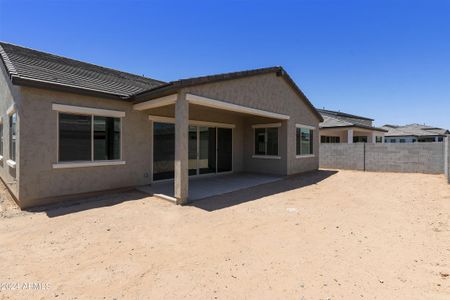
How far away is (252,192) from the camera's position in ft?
29.2

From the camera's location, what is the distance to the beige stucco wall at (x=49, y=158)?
671 centimetres

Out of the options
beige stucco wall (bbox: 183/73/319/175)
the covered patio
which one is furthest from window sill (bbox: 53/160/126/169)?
beige stucco wall (bbox: 183/73/319/175)

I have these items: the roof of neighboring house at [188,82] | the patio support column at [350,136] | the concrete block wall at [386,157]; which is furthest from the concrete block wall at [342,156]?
the roof of neighboring house at [188,82]

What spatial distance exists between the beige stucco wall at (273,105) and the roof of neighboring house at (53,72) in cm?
359

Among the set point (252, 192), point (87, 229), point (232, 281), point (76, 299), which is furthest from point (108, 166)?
point (232, 281)

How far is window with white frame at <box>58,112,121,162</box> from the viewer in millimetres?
7426

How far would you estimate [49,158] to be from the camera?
7.09 metres

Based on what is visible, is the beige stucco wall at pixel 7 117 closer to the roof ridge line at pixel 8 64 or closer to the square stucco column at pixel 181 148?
the roof ridge line at pixel 8 64

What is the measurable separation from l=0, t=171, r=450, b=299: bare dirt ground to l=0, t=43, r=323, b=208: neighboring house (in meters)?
1.19

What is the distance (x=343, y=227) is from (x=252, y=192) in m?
3.88

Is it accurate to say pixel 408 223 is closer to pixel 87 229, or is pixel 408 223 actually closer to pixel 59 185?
pixel 87 229

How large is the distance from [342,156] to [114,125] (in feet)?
45.4

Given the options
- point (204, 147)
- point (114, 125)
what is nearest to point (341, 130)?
point (204, 147)

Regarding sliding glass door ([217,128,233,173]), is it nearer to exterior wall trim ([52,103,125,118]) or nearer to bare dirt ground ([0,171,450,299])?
bare dirt ground ([0,171,450,299])
